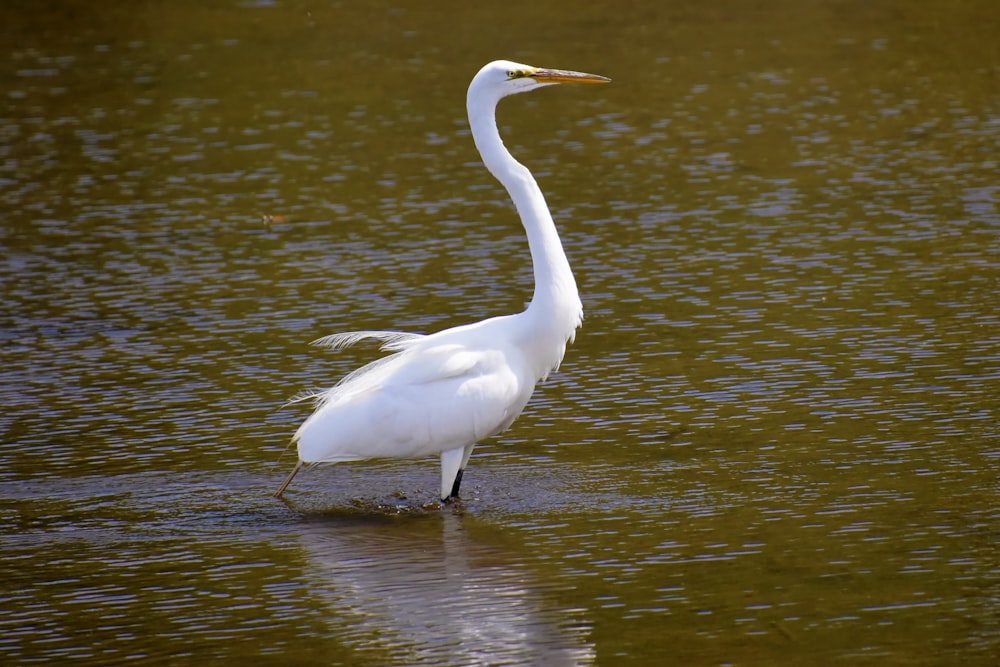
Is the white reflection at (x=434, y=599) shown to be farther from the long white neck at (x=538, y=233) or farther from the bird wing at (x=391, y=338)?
the long white neck at (x=538, y=233)

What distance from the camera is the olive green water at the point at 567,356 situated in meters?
5.93

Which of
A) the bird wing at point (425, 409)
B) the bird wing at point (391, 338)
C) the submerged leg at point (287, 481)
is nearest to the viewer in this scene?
the bird wing at point (425, 409)

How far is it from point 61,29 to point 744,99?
11484mm

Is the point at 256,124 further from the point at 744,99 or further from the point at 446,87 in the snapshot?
the point at 744,99

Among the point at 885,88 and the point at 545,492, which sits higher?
the point at 885,88

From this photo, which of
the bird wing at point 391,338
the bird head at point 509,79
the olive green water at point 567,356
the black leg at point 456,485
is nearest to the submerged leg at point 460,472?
the black leg at point 456,485

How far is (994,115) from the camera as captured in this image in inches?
571

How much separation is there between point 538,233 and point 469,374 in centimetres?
72

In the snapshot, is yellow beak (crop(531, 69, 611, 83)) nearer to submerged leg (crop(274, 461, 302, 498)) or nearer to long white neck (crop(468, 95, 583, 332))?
long white neck (crop(468, 95, 583, 332))

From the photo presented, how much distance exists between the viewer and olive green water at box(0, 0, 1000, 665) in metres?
5.93

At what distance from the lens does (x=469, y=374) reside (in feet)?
23.2

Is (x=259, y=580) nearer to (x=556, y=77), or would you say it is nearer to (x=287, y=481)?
(x=287, y=481)

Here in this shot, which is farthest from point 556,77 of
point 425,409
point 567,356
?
point 567,356

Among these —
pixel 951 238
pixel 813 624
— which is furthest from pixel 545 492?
pixel 951 238
